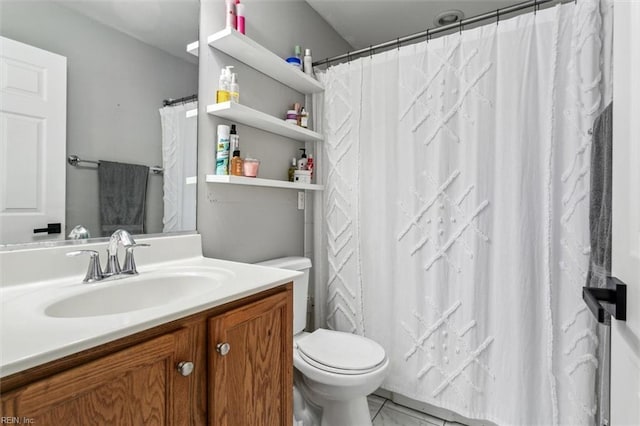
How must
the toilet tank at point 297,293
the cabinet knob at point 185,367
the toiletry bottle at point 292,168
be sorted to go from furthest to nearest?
the toiletry bottle at point 292,168 < the toilet tank at point 297,293 < the cabinet knob at point 185,367

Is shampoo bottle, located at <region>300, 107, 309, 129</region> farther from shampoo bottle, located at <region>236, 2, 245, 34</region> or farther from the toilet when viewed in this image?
the toilet

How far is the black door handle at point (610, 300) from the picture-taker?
1.70ft

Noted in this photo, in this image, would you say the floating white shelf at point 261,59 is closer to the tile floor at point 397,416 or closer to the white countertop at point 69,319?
the white countertop at point 69,319

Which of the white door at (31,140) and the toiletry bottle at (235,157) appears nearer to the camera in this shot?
the white door at (31,140)

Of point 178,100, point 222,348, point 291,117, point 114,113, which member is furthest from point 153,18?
point 222,348

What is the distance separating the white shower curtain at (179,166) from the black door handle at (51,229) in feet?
1.15

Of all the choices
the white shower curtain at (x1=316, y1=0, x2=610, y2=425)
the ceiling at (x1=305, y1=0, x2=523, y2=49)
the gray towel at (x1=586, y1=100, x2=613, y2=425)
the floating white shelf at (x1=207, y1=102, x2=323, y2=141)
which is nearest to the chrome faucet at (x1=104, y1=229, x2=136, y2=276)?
the floating white shelf at (x1=207, y1=102, x2=323, y2=141)

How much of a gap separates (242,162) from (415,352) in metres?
1.30

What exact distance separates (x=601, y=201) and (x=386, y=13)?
5.82ft

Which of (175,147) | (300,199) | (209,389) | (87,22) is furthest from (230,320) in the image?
(300,199)

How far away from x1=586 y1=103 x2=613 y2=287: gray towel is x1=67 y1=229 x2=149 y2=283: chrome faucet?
1563 millimetres

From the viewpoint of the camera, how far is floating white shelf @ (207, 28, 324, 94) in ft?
4.53

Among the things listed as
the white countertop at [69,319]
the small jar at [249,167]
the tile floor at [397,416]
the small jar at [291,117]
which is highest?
the small jar at [291,117]

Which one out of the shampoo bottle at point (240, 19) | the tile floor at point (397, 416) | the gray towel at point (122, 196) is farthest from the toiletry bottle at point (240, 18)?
the tile floor at point (397, 416)
